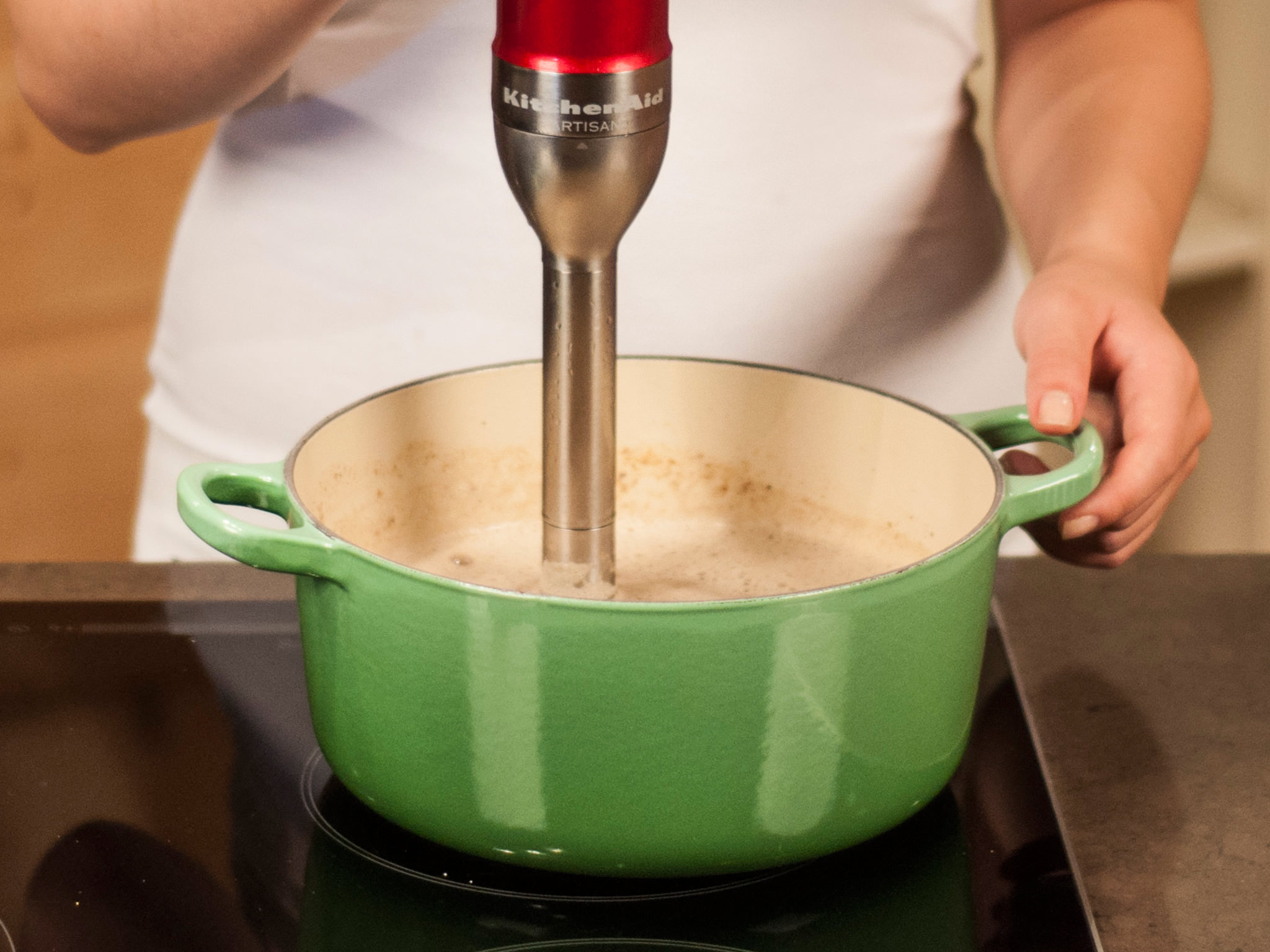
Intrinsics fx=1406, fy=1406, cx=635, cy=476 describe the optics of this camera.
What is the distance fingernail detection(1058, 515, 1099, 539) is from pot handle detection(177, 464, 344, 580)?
0.91 feet

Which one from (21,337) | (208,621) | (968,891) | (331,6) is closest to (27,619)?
(208,621)

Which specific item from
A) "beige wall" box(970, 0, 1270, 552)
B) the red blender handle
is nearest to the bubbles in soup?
the red blender handle

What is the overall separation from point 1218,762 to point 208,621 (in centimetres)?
40

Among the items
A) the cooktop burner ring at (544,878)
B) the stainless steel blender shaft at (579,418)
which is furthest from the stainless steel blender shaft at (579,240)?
the cooktop burner ring at (544,878)

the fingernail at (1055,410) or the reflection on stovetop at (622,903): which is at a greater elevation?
the fingernail at (1055,410)

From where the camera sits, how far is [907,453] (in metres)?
0.56

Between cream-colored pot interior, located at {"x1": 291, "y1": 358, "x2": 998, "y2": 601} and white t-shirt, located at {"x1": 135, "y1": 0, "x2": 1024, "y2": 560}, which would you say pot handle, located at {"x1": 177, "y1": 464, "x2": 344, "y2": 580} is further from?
white t-shirt, located at {"x1": 135, "y1": 0, "x2": 1024, "y2": 560}

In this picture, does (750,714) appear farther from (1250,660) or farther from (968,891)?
(1250,660)

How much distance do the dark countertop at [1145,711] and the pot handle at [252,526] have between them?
16 cm

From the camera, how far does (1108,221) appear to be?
2.18 feet

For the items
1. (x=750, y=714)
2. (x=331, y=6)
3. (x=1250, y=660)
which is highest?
(x=331, y=6)

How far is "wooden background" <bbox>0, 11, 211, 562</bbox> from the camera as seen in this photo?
6.42 feet

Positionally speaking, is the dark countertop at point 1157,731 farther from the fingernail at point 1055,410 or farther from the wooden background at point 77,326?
the wooden background at point 77,326

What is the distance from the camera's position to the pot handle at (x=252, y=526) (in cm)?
40
